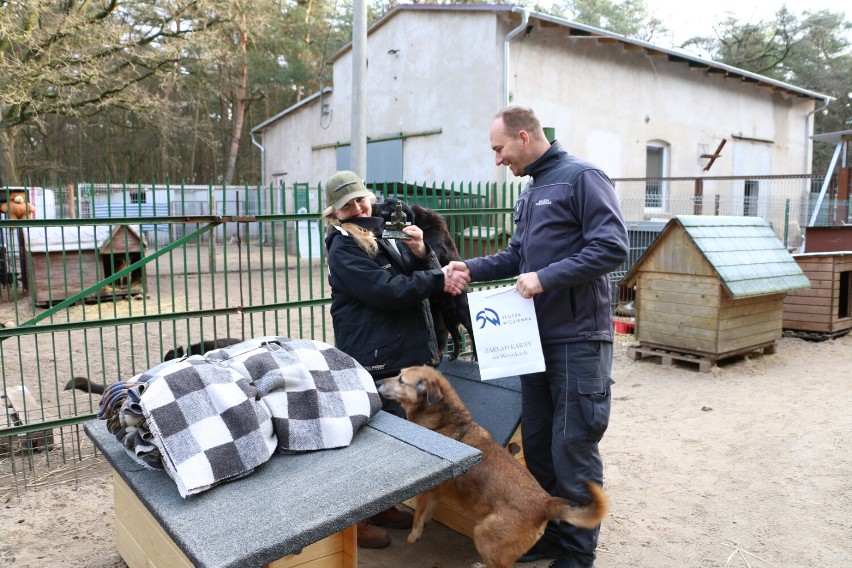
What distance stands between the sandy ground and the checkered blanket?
3.53 feet

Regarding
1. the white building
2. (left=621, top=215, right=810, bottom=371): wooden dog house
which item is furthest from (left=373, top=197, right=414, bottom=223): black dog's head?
the white building

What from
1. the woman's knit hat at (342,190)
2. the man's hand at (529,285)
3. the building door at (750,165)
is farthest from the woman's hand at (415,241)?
the building door at (750,165)

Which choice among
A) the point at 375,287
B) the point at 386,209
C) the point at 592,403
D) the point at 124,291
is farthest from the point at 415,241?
the point at 124,291

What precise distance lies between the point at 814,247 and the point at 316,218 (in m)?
7.98

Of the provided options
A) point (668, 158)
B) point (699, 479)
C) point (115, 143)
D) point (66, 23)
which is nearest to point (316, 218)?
point (699, 479)

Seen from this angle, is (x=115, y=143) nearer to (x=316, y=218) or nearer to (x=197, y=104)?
(x=197, y=104)

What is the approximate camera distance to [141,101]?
50.8 ft

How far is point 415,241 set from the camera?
139 inches

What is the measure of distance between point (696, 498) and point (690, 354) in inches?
142

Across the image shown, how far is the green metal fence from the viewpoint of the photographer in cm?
470

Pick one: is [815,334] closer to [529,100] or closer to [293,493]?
[529,100]

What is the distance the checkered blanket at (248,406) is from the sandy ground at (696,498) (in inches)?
42.3

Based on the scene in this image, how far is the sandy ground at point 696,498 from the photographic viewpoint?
3520mm

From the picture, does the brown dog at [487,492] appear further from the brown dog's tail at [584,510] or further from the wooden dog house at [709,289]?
the wooden dog house at [709,289]
